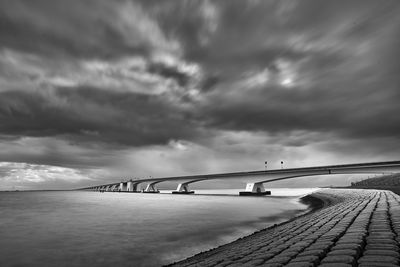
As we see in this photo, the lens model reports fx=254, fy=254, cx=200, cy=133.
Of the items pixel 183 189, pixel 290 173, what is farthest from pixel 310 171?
pixel 183 189

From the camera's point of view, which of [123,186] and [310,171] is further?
[123,186]

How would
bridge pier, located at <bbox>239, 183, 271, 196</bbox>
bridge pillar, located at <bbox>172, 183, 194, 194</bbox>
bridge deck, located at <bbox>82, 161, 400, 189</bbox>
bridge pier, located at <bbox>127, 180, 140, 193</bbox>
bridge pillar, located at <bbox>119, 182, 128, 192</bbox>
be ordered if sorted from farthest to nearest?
bridge pillar, located at <bbox>119, 182, 128, 192</bbox> → bridge pier, located at <bbox>127, 180, 140, 193</bbox> → bridge pillar, located at <bbox>172, 183, 194, 194</bbox> → bridge pier, located at <bbox>239, 183, 271, 196</bbox> → bridge deck, located at <bbox>82, 161, 400, 189</bbox>

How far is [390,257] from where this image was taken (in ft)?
12.2

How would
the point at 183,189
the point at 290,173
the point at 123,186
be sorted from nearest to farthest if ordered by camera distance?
the point at 290,173 < the point at 183,189 < the point at 123,186

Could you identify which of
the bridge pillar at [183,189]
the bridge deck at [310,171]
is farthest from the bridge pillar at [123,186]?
the bridge deck at [310,171]

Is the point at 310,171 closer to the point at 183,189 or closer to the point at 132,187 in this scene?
the point at 183,189

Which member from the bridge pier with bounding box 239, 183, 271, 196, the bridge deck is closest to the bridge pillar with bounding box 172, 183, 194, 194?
the bridge deck

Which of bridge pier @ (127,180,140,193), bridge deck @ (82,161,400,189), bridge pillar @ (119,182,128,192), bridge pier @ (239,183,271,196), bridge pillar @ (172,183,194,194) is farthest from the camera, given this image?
bridge pillar @ (119,182,128,192)

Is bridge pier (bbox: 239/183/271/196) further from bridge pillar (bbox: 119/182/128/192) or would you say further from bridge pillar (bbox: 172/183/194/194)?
bridge pillar (bbox: 119/182/128/192)

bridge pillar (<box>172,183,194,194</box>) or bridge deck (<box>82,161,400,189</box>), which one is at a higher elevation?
bridge deck (<box>82,161,400,189</box>)

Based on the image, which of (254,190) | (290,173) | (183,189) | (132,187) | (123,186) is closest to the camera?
(290,173)

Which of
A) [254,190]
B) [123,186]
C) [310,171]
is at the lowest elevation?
[254,190]

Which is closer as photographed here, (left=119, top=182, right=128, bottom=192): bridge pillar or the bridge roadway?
the bridge roadway

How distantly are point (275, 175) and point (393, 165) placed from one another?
33.4m
